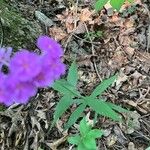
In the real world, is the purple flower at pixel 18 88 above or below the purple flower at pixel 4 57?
below

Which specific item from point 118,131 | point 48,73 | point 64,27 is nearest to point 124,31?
point 64,27

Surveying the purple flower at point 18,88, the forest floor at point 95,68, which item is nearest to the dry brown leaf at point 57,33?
the forest floor at point 95,68

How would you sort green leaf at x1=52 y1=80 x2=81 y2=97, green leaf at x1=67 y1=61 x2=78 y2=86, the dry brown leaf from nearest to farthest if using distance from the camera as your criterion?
green leaf at x1=52 y1=80 x2=81 y2=97
green leaf at x1=67 y1=61 x2=78 y2=86
the dry brown leaf

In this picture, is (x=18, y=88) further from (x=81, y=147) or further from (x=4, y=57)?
(x=81, y=147)

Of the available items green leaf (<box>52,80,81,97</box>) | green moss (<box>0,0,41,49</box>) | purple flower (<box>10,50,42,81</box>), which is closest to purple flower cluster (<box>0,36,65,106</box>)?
purple flower (<box>10,50,42,81</box>)

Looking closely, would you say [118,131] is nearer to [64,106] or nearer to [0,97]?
[64,106]

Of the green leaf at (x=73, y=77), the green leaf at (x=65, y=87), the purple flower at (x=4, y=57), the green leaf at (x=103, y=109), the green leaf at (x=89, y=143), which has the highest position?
the green leaf at (x=73, y=77)

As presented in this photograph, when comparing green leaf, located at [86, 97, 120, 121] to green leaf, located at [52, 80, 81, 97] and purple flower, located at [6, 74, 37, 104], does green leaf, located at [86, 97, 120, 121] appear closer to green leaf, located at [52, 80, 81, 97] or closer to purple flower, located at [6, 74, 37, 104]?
green leaf, located at [52, 80, 81, 97]

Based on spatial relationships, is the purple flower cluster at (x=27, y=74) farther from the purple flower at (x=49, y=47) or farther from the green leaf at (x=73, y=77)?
the green leaf at (x=73, y=77)
